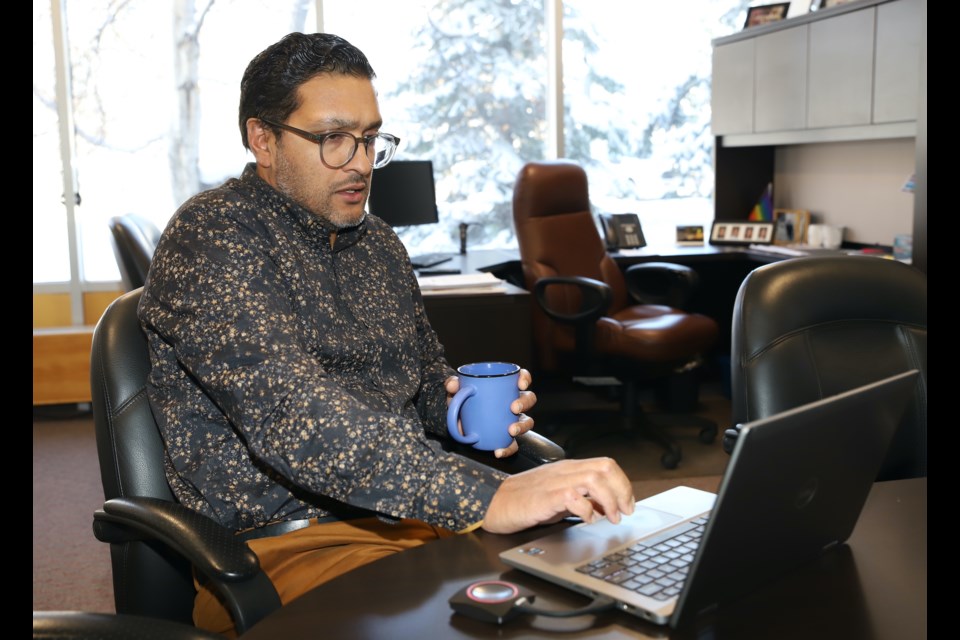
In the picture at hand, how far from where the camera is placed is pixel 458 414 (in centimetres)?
141

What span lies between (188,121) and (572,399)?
2.56 metres

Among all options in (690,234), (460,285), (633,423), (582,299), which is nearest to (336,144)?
(460,285)

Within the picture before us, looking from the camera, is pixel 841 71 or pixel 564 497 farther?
pixel 841 71

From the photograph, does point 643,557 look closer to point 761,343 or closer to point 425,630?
point 425,630

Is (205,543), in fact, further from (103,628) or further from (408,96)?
(408,96)

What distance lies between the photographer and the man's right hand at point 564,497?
111 centimetres

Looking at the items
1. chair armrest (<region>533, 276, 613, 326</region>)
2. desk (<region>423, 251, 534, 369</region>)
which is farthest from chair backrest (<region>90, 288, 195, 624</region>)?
chair armrest (<region>533, 276, 613, 326</region>)

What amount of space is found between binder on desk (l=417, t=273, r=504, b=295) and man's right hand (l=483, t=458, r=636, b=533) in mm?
2284

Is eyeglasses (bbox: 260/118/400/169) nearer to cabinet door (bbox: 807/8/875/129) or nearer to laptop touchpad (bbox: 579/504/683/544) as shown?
laptop touchpad (bbox: 579/504/683/544)

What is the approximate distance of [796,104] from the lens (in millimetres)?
4246

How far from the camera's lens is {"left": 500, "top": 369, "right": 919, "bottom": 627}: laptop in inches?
31.5

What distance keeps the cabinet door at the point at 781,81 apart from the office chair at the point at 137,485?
3.17 metres

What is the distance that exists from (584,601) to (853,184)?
3.96 metres
